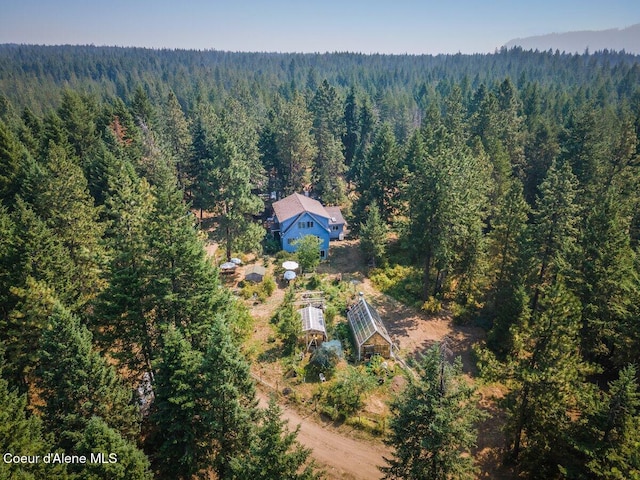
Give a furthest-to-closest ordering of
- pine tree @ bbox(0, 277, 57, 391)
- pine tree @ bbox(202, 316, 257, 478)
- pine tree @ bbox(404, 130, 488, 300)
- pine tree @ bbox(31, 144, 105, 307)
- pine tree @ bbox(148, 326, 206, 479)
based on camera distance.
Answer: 1. pine tree @ bbox(404, 130, 488, 300)
2. pine tree @ bbox(31, 144, 105, 307)
3. pine tree @ bbox(0, 277, 57, 391)
4. pine tree @ bbox(148, 326, 206, 479)
5. pine tree @ bbox(202, 316, 257, 478)

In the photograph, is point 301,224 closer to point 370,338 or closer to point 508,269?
point 370,338

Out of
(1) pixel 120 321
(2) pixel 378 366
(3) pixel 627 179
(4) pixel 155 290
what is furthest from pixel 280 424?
(3) pixel 627 179

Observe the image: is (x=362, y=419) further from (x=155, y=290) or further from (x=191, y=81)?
(x=191, y=81)

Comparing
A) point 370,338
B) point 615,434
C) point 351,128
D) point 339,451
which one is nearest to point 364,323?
point 370,338

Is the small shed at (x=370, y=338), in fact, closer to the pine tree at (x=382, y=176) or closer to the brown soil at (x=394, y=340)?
the brown soil at (x=394, y=340)

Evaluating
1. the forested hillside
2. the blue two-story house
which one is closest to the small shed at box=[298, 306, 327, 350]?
the forested hillside

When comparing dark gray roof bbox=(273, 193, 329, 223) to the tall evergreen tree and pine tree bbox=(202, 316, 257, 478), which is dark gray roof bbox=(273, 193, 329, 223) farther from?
the tall evergreen tree

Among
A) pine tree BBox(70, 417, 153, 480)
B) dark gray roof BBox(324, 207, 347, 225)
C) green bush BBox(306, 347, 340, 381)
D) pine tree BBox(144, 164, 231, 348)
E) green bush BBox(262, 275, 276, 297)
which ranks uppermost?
pine tree BBox(144, 164, 231, 348)
